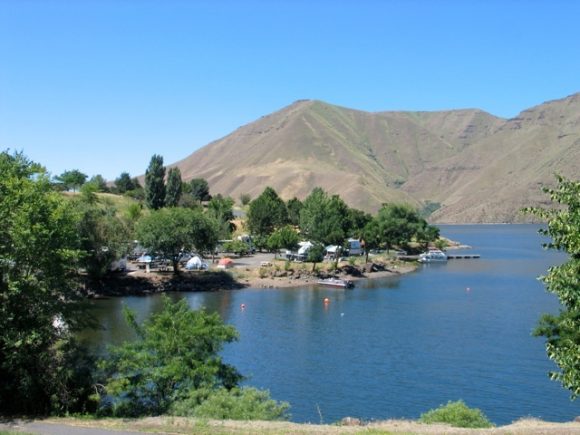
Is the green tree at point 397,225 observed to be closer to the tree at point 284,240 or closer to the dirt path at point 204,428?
the tree at point 284,240

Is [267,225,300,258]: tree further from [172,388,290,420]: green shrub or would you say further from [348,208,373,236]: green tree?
[172,388,290,420]: green shrub

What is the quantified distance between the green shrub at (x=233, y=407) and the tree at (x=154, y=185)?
98.8m

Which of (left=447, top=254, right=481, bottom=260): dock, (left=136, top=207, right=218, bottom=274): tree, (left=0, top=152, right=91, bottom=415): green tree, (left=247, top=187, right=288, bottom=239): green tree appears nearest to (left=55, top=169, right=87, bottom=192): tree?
(left=247, top=187, right=288, bottom=239): green tree

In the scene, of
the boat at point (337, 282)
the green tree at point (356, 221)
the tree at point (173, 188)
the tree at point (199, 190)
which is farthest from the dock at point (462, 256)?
the tree at point (199, 190)

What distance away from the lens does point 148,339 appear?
82.9ft

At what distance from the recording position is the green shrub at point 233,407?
21.0 meters

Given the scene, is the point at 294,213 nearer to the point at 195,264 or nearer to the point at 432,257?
the point at 432,257

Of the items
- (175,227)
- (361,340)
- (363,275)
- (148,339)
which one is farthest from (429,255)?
(148,339)

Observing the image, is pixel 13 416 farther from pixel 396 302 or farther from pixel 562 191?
pixel 396 302

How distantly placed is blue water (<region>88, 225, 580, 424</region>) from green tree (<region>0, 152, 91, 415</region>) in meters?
9.51

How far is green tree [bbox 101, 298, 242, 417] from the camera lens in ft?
75.0

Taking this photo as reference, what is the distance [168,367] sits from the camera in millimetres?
23266

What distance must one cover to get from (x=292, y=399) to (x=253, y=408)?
1106 cm

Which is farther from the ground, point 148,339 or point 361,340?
point 148,339
